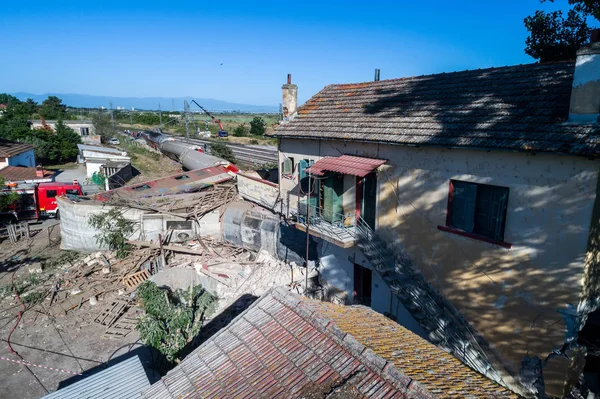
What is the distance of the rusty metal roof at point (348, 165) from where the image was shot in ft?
37.8

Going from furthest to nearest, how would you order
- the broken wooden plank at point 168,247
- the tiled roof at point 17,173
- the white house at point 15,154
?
the white house at point 15,154, the tiled roof at point 17,173, the broken wooden plank at point 168,247

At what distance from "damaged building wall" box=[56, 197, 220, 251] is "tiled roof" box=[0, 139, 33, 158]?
17.8m

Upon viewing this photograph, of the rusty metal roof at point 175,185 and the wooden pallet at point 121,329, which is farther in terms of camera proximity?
the rusty metal roof at point 175,185

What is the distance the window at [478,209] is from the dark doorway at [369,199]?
2.82 metres

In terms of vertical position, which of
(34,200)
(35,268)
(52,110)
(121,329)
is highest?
(52,110)

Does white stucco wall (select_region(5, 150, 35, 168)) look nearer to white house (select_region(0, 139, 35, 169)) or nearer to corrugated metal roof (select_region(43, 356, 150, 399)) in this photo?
white house (select_region(0, 139, 35, 169))

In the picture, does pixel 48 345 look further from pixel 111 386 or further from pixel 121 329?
pixel 111 386

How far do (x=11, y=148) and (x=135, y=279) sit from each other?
2844 cm

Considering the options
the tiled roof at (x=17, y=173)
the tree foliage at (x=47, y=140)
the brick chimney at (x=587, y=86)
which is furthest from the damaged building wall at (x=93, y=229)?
the tree foliage at (x=47, y=140)

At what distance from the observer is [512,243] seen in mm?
9109

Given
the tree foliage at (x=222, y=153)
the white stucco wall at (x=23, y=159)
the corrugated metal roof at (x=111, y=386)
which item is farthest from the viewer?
the tree foliage at (x=222, y=153)

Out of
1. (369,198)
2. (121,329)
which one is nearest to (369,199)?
(369,198)

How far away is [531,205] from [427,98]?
5.15 meters

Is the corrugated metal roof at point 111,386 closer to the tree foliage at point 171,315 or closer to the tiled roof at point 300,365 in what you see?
the tiled roof at point 300,365
